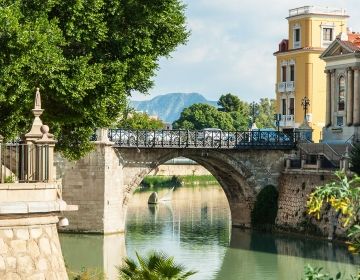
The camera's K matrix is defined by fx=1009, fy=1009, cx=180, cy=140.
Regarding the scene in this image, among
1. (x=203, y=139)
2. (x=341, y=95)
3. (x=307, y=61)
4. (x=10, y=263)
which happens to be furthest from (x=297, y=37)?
(x=10, y=263)

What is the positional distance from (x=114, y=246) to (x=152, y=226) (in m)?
10.8

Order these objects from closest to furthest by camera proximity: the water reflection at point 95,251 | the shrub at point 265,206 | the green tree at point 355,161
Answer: the water reflection at point 95,251, the green tree at point 355,161, the shrub at point 265,206

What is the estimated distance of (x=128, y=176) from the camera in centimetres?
5144

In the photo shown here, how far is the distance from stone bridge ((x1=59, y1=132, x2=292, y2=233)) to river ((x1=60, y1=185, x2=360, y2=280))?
104 cm

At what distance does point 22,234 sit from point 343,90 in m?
41.9

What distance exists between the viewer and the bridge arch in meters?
49.3

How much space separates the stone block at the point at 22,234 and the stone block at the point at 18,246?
69 millimetres

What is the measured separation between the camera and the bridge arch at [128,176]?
49.3 metres

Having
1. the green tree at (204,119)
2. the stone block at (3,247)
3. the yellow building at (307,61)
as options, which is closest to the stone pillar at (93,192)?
the yellow building at (307,61)

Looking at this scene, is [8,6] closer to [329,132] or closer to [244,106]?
[329,132]

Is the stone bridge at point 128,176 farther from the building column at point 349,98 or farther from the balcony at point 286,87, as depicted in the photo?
the balcony at point 286,87

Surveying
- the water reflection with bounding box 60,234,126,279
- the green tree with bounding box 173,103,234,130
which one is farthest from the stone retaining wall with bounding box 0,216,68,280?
the green tree with bounding box 173,103,234,130

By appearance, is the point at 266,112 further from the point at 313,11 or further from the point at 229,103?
the point at 313,11

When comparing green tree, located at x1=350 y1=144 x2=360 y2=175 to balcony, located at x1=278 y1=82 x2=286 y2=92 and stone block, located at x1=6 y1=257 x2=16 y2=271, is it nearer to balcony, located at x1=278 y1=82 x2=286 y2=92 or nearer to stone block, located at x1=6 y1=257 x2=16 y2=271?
balcony, located at x1=278 y1=82 x2=286 y2=92
